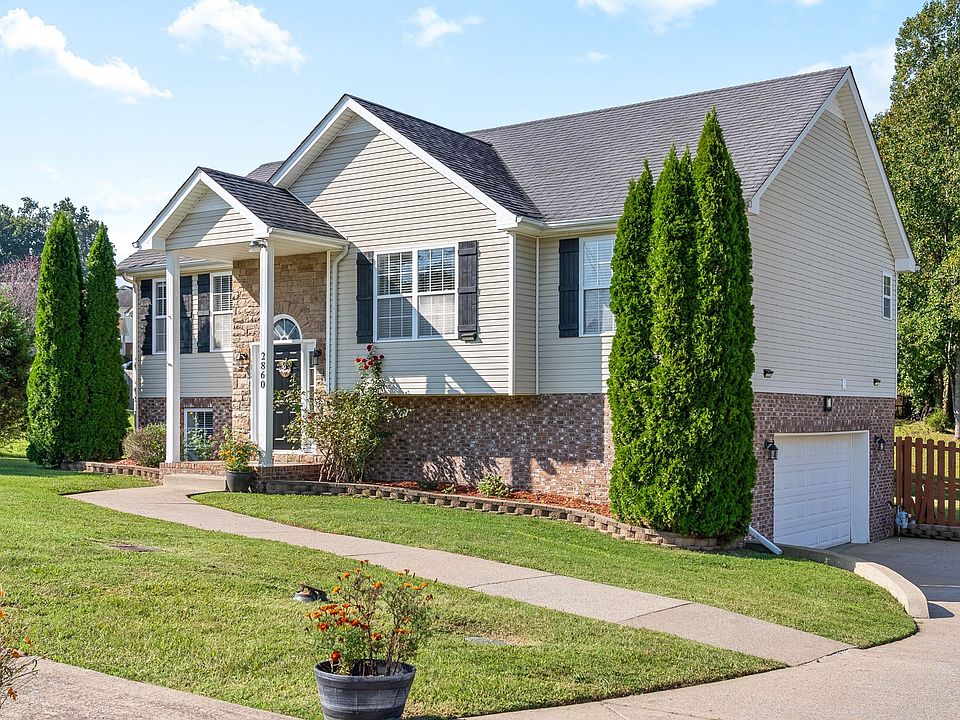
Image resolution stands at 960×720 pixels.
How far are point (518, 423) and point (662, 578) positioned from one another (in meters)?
6.13

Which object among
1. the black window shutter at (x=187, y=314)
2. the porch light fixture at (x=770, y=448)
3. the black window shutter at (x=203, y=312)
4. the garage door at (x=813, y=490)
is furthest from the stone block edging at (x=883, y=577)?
the black window shutter at (x=187, y=314)

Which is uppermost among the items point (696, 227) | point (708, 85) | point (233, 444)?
point (708, 85)

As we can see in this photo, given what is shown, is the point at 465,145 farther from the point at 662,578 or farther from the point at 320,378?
the point at 662,578

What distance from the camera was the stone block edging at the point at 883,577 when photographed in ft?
39.5

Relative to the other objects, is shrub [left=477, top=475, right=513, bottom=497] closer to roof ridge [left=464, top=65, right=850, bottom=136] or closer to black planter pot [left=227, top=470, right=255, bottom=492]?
black planter pot [left=227, top=470, right=255, bottom=492]

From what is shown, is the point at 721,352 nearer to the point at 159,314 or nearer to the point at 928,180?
the point at 159,314

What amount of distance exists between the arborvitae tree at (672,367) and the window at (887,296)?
8.95 metres

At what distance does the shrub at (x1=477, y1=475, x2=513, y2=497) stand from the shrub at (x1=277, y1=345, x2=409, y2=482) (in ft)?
6.26

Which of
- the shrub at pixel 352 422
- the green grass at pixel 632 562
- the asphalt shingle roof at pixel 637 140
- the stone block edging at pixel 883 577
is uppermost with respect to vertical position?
the asphalt shingle roof at pixel 637 140

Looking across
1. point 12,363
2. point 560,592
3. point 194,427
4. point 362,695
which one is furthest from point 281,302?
point 362,695

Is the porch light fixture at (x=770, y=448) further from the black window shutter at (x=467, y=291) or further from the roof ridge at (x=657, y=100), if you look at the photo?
the roof ridge at (x=657, y=100)

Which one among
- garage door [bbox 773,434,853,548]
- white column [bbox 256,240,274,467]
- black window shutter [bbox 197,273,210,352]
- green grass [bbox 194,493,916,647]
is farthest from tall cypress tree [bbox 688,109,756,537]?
black window shutter [bbox 197,273,210,352]

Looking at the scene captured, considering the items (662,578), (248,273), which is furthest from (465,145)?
(662,578)

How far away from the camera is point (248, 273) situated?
20594 mm
